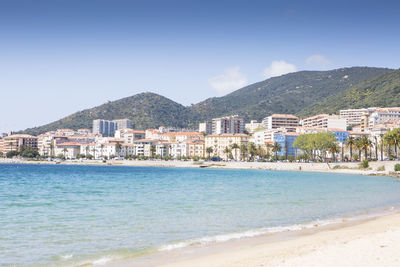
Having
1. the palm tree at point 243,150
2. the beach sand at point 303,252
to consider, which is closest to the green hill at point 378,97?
the palm tree at point 243,150

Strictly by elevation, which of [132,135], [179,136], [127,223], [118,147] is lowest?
[127,223]

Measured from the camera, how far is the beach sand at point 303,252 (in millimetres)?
9250

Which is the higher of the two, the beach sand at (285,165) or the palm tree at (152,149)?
the palm tree at (152,149)

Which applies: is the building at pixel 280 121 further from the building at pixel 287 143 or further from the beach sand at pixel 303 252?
the beach sand at pixel 303 252

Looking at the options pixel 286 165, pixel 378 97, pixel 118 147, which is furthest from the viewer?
pixel 378 97

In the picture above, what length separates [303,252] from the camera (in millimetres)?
10484

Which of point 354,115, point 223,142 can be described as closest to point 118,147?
point 223,142

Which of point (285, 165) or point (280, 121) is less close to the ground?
point (280, 121)

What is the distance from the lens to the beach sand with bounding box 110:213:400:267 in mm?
9250

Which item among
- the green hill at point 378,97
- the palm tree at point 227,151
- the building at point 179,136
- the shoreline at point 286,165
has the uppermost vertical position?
the green hill at point 378,97

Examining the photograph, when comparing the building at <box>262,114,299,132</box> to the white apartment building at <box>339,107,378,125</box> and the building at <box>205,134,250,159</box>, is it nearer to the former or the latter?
the white apartment building at <box>339,107,378,125</box>

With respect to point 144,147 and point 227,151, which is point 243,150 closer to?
point 227,151

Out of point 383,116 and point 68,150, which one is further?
point 68,150

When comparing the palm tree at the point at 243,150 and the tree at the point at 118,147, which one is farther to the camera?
the tree at the point at 118,147
